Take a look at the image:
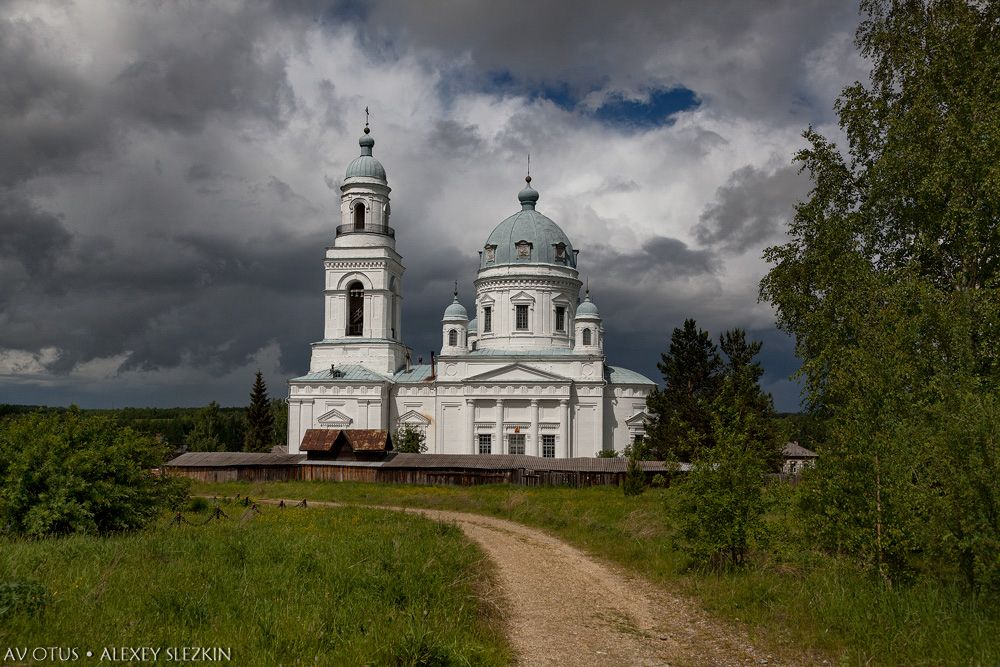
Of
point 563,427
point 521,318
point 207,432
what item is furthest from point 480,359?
point 207,432

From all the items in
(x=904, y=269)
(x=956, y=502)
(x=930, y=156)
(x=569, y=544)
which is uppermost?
(x=930, y=156)

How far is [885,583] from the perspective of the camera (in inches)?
415

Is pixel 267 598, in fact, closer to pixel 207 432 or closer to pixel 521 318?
pixel 521 318

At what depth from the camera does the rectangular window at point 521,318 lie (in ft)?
172

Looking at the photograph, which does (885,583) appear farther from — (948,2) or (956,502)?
(948,2)

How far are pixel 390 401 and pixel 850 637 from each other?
42.9m

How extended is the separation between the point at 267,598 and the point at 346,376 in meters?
40.9

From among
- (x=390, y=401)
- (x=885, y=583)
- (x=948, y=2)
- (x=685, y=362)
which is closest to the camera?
(x=885, y=583)

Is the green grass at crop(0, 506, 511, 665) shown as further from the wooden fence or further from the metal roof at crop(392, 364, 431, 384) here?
the metal roof at crop(392, 364, 431, 384)

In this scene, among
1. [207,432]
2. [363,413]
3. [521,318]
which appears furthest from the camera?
[207,432]

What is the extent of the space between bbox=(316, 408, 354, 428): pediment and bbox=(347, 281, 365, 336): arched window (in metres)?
6.02

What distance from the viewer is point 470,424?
1905 inches

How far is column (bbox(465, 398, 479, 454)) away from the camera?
48.2m

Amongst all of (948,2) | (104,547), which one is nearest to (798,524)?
(104,547)
